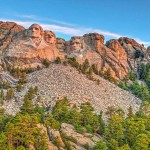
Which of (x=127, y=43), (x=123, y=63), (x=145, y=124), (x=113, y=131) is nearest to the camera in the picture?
(x=113, y=131)

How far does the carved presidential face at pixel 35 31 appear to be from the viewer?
156250 mm

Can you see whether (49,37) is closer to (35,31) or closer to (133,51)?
(35,31)

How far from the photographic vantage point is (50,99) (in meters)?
120

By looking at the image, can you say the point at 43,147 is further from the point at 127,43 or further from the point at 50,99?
the point at 127,43

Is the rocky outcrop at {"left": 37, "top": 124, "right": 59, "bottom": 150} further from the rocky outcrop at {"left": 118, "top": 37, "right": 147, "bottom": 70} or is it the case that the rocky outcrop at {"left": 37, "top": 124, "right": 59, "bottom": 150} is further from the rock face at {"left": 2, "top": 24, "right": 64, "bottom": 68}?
the rocky outcrop at {"left": 118, "top": 37, "right": 147, "bottom": 70}

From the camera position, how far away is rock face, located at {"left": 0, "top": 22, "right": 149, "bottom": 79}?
5989 inches

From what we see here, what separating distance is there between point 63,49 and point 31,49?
18730 millimetres

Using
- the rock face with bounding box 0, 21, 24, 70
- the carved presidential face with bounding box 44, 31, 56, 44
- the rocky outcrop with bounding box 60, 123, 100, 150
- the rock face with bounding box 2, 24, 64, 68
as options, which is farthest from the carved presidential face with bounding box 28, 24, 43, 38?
the rocky outcrop with bounding box 60, 123, 100, 150

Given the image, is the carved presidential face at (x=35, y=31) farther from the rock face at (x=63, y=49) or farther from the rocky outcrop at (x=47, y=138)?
the rocky outcrop at (x=47, y=138)

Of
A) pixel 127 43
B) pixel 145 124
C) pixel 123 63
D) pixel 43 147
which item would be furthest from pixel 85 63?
pixel 43 147

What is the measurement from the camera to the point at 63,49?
167500 mm

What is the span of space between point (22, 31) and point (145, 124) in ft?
260

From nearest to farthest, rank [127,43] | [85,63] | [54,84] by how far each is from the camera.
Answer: [54,84]
[85,63]
[127,43]

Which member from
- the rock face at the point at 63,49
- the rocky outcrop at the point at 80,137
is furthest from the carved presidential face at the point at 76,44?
the rocky outcrop at the point at 80,137
